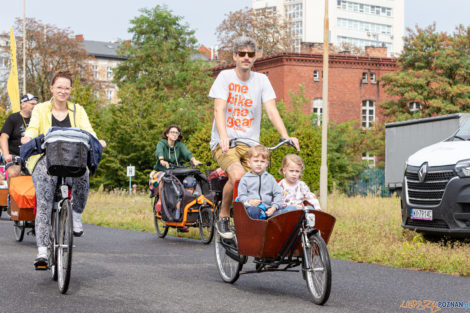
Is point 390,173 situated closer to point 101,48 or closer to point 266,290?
point 266,290

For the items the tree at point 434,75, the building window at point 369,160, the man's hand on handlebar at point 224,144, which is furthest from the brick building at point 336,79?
the man's hand on handlebar at point 224,144

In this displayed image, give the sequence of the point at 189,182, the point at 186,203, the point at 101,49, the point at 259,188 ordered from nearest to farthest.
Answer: the point at 259,188 → the point at 186,203 → the point at 189,182 → the point at 101,49

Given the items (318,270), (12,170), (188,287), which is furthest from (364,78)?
(318,270)

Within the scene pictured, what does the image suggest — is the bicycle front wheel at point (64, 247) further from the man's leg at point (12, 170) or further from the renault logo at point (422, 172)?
the renault logo at point (422, 172)

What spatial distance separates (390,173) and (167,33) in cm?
3351

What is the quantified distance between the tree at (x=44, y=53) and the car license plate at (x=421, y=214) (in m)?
48.1

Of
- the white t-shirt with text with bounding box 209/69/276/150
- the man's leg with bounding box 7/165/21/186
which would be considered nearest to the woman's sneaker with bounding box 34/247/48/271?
the white t-shirt with text with bounding box 209/69/276/150

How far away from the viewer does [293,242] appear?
22.3 ft

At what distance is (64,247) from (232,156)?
1.88 metres

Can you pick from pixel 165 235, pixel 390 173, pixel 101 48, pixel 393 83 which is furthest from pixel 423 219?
pixel 101 48

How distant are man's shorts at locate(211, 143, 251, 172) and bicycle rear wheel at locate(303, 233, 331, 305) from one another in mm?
Result: 1592

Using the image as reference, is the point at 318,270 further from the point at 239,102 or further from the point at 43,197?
the point at 43,197

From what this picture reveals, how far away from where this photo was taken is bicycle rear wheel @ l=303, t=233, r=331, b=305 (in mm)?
6242

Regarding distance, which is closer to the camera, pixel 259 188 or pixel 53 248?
pixel 259 188
